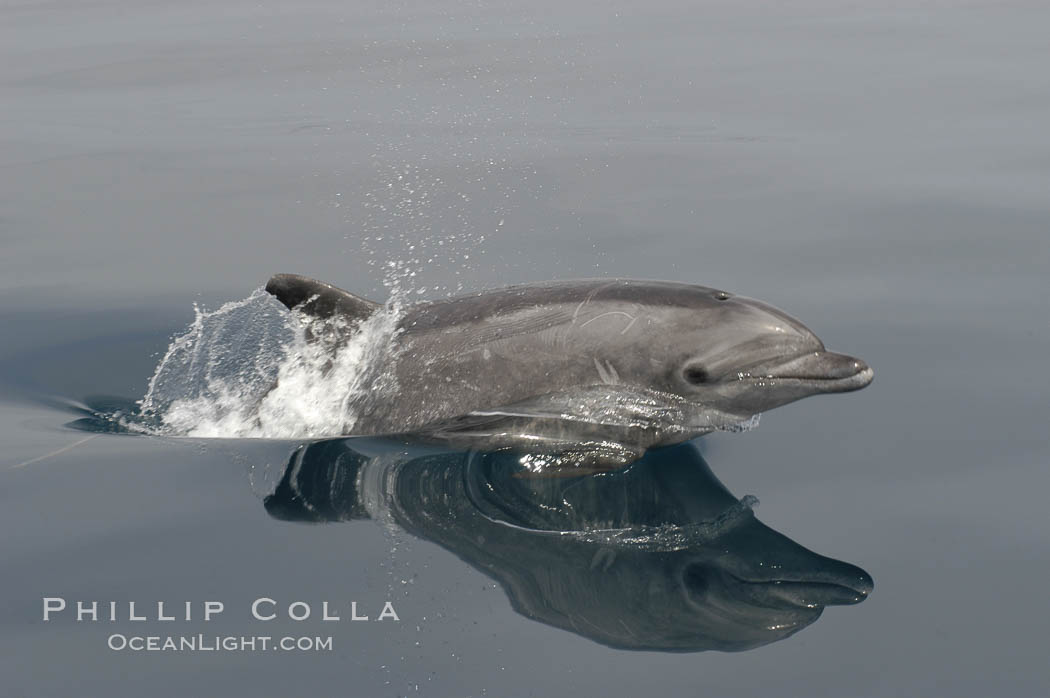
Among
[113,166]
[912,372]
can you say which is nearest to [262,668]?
[912,372]

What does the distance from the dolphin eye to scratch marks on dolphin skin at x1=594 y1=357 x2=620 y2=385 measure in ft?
1.45

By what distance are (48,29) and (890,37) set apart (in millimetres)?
17063

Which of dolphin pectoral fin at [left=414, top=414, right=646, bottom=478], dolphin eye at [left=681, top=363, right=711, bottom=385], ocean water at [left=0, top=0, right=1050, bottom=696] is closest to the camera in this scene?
ocean water at [left=0, top=0, right=1050, bottom=696]

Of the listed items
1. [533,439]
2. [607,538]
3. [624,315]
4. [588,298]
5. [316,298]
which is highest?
[316,298]

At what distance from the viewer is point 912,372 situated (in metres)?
8.53

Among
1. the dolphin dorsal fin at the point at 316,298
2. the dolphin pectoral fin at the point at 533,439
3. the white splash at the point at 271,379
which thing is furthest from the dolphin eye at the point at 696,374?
the dolphin dorsal fin at the point at 316,298

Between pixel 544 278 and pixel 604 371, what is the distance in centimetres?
320

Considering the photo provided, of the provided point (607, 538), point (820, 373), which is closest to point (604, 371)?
point (820, 373)

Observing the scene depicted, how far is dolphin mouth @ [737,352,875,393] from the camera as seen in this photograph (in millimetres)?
7062

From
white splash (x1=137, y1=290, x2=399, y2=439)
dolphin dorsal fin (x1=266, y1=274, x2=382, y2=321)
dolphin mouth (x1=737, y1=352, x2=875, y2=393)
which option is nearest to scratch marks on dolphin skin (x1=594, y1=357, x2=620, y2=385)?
dolphin mouth (x1=737, y1=352, x2=875, y2=393)

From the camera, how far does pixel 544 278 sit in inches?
420

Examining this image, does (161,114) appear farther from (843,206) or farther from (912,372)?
(912,372)

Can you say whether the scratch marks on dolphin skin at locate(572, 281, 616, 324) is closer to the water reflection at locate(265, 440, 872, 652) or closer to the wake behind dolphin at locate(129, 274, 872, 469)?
the wake behind dolphin at locate(129, 274, 872, 469)

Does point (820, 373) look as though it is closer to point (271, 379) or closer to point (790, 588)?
point (790, 588)
